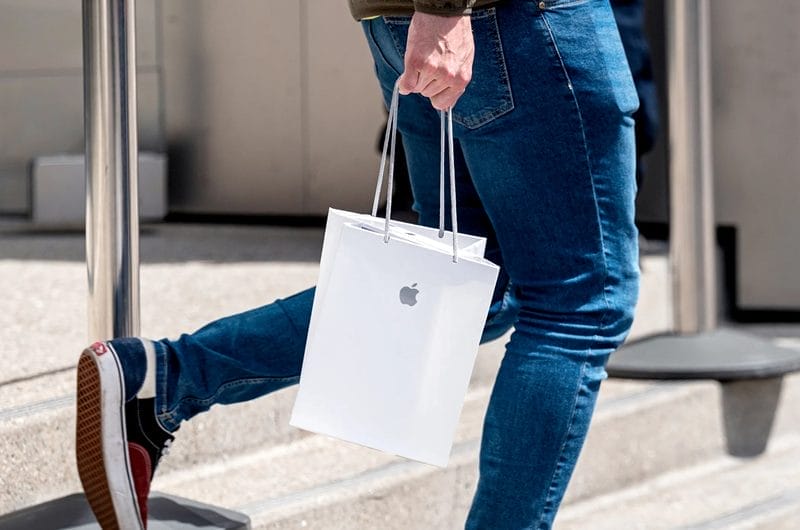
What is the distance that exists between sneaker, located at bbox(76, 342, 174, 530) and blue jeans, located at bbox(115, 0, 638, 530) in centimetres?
44

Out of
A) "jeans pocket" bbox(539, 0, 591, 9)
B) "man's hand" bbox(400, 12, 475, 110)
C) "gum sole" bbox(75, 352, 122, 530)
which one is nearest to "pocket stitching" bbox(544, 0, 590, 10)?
"jeans pocket" bbox(539, 0, 591, 9)

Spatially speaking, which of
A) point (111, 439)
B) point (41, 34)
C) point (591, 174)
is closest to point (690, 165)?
point (591, 174)

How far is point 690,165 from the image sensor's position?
3020mm

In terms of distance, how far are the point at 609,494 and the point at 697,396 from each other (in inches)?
15.1

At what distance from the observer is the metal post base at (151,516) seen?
177 cm

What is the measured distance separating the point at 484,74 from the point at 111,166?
1.98ft

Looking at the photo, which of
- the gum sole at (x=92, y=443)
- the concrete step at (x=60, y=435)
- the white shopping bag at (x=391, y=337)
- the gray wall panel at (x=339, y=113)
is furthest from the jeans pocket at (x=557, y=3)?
the gray wall panel at (x=339, y=113)

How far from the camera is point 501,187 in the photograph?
5.05 feet

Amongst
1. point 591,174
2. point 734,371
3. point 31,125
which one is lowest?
point 734,371

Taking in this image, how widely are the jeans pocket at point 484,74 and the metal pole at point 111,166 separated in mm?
471

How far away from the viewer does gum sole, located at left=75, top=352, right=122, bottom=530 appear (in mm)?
1640

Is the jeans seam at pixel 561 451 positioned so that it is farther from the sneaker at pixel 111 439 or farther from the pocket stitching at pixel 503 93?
the sneaker at pixel 111 439

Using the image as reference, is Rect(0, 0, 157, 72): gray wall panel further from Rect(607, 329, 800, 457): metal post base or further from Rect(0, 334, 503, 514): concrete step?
Rect(0, 334, 503, 514): concrete step

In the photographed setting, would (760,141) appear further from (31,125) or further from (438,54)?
(31,125)
